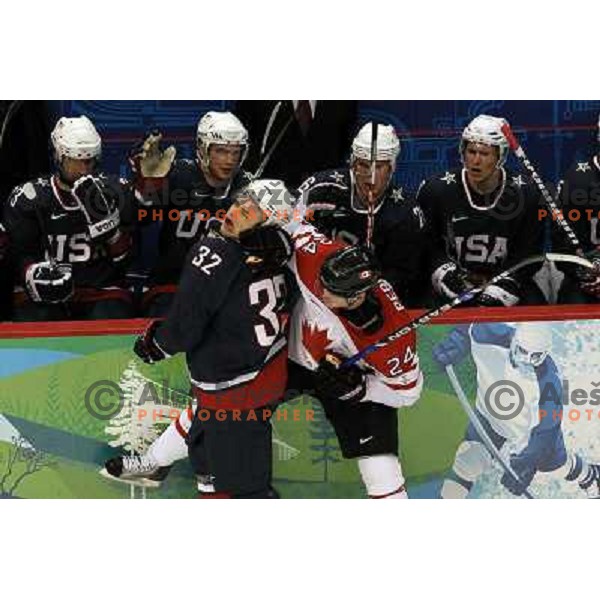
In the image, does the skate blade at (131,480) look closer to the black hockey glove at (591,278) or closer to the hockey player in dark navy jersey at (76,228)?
the hockey player in dark navy jersey at (76,228)

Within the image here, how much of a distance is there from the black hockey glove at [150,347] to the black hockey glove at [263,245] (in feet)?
1.09

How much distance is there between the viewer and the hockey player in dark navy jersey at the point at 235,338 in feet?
14.9

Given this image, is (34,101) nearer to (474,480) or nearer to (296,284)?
(296,284)

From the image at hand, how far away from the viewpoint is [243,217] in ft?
14.9

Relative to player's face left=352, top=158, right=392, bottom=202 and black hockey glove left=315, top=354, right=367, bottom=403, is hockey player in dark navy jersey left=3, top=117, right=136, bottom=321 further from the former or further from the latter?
black hockey glove left=315, top=354, right=367, bottom=403

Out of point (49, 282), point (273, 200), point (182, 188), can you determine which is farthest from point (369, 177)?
point (49, 282)

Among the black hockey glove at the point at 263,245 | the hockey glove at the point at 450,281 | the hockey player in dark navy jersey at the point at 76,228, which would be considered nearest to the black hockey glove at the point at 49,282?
the hockey player in dark navy jersey at the point at 76,228

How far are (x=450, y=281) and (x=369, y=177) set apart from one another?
1.31 ft

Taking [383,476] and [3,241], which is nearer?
[383,476]

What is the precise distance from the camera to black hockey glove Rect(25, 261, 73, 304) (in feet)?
17.1

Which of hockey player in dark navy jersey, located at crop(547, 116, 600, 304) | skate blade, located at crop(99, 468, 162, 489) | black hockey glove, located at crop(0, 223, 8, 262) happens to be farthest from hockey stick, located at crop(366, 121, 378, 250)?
black hockey glove, located at crop(0, 223, 8, 262)

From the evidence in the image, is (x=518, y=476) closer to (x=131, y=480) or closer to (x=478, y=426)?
(x=478, y=426)

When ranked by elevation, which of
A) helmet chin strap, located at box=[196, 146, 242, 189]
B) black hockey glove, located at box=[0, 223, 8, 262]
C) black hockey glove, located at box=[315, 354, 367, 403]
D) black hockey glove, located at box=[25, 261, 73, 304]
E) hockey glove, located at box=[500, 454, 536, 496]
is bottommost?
hockey glove, located at box=[500, 454, 536, 496]

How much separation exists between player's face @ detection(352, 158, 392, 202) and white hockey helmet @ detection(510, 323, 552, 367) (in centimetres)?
74
